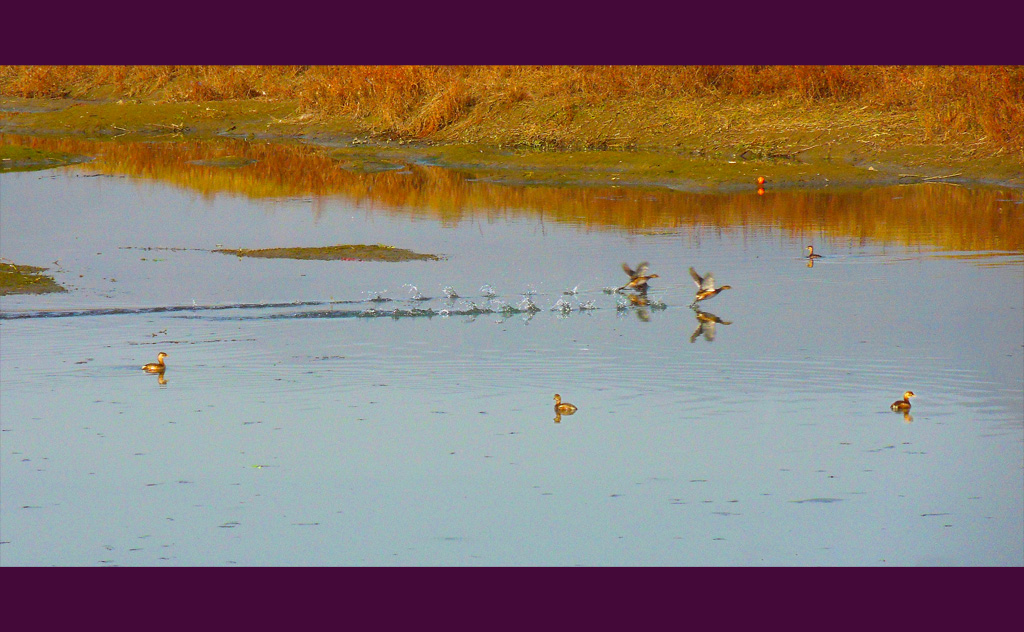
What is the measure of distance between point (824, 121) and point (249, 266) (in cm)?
1628

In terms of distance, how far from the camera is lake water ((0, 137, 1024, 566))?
8328mm

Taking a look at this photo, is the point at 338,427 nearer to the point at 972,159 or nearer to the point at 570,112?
the point at 972,159

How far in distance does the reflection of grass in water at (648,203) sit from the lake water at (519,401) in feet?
1.20

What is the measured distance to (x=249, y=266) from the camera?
19344 millimetres

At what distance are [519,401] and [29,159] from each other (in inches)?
1100

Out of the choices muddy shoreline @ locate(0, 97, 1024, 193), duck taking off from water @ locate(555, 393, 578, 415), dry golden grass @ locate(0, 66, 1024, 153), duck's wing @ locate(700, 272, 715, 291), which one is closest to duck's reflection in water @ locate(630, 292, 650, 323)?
duck's wing @ locate(700, 272, 715, 291)

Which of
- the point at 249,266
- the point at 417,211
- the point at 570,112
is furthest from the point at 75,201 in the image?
the point at 570,112

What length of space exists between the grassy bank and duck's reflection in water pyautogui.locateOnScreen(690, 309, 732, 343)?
13852 mm

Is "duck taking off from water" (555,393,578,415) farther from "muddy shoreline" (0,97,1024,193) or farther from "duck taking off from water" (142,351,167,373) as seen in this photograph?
"muddy shoreline" (0,97,1024,193)

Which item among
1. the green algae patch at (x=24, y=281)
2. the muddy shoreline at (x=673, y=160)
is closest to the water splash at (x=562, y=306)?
the green algae patch at (x=24, y=281)

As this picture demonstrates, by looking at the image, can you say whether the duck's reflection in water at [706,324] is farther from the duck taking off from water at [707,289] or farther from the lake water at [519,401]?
the duck taking off from water at [707,289]

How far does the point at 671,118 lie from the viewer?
33.1 meters

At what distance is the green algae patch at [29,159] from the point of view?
35.0 meters

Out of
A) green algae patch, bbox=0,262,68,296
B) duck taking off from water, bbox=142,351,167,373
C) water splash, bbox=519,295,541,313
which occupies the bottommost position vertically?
duck taking off from water, bbox=142,351,167,373
